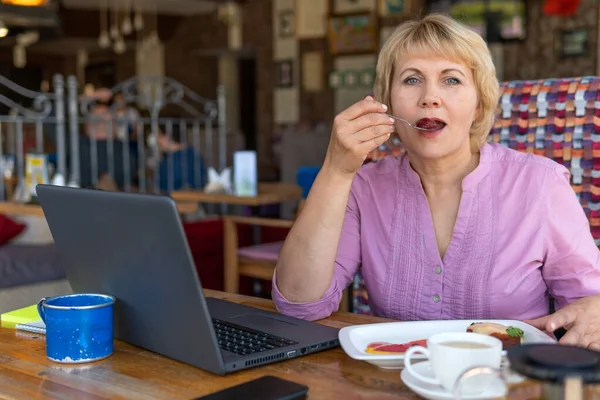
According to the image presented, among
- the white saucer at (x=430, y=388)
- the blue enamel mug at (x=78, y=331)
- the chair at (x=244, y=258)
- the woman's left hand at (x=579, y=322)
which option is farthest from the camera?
the chair at (x=244, y=258)

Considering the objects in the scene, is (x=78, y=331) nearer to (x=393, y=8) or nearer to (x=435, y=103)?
(x=435, y=103)

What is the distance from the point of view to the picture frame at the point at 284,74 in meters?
8.47

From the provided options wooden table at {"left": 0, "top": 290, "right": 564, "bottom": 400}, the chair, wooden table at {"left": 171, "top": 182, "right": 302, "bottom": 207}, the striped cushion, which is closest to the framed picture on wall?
wooden table at {"left": 171, "top": 182, "right": 302, "bottom": 207}

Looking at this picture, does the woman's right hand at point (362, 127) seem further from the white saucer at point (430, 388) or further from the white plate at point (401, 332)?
the white saucer at point (430, 388)

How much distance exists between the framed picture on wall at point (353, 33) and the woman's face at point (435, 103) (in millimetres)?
6290

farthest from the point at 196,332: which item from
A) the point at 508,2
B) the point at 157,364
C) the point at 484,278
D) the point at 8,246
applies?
the point at 508,2

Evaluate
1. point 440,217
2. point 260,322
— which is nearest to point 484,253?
point 440,217

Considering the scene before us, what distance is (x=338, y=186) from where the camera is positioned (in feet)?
4.31

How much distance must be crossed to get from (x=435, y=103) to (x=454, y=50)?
0.12 meters

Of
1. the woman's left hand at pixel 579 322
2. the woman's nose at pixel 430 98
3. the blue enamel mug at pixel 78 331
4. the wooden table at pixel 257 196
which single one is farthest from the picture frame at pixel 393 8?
Answer: the blue enamel mug at pixel 78 331

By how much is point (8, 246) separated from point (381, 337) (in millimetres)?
3147

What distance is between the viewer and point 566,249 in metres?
1.34

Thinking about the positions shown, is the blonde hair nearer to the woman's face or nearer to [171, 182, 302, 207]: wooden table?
the woman's face

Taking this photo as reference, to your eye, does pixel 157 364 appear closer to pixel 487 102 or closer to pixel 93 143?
pixel 487 102
